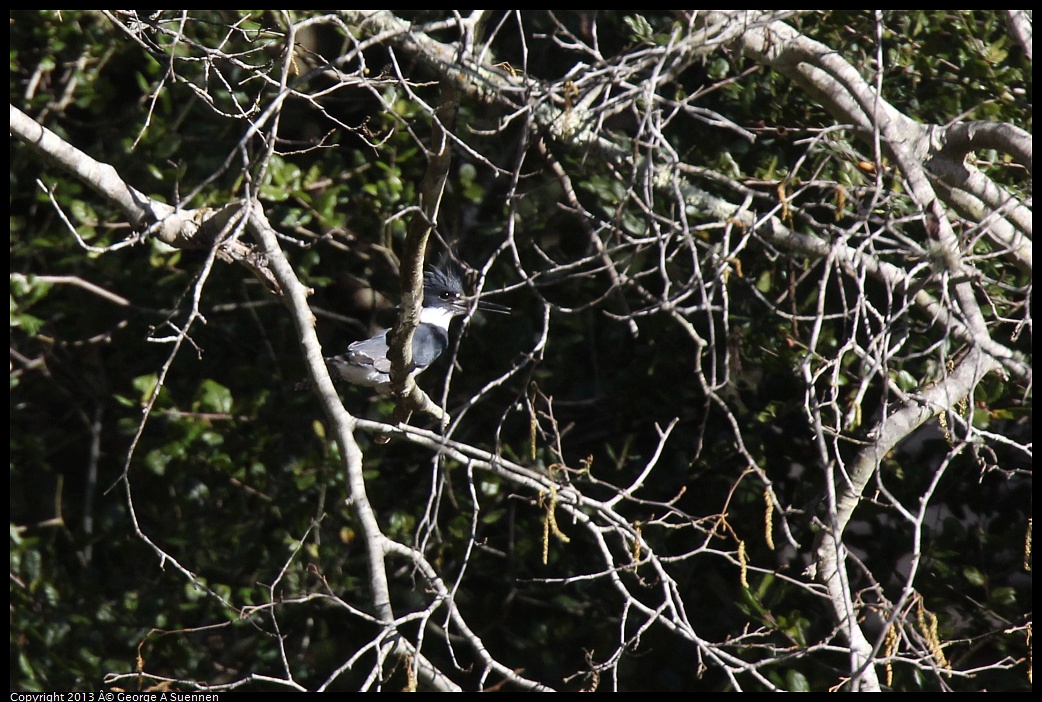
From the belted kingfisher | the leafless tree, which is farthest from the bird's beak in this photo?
the leafless tree

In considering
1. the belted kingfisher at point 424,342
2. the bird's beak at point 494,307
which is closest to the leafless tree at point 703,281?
the bird's beak at point 494,307

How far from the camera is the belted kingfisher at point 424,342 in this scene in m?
3.06

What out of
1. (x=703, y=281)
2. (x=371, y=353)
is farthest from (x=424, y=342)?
(x=703, y=281)

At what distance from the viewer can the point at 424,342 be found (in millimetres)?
3178

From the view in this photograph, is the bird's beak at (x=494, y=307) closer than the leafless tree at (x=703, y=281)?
No

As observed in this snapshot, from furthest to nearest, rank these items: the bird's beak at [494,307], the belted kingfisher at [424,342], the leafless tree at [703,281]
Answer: the belted kingfisher at [424,342] → the bird's beak at [494,307] → the leafless tree at [703,281]

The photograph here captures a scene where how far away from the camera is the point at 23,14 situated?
10.9ft

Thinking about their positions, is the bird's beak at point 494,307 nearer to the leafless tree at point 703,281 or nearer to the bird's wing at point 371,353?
the leafless tree at point 703,281

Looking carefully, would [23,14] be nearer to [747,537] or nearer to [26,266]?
[26,266]

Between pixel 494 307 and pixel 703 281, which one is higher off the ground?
pixel 703 281

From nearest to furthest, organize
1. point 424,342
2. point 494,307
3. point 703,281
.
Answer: point 703,281
point 494,307
point 424,342

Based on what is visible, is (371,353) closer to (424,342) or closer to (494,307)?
(424,342)

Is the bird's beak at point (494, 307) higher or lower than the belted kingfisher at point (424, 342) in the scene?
higher

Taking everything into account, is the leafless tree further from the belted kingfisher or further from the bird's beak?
the belted kingfisher
